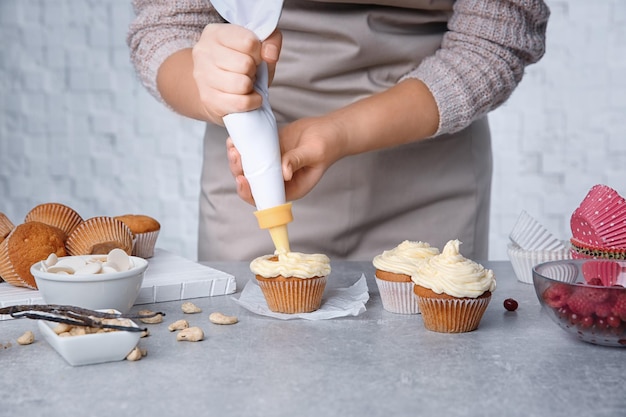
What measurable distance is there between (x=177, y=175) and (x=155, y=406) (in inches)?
107

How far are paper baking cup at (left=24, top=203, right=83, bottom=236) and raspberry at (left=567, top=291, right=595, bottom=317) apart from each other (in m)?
0.81

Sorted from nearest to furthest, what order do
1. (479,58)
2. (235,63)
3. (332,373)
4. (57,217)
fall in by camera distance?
(332,373) < (235,63) < (57,217) < (479,58)

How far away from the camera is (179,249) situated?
3.53 m

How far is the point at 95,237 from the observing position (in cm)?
132

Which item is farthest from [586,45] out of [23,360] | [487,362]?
[23,360]

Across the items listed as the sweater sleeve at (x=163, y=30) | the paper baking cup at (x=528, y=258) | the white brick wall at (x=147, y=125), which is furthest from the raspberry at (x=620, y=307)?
the white brick wall at (x=147, y=125)

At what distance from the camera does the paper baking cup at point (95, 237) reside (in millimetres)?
1303

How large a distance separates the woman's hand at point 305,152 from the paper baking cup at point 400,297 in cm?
22

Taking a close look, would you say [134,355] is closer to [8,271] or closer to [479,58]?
[8,271]

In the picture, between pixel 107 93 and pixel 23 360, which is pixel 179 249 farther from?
pixel 23 360

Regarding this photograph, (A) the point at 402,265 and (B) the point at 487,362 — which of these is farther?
(A) the point at 402,265

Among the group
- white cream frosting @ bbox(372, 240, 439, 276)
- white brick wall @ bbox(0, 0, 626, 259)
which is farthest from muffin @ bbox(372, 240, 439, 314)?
white brick wall @ bbox(0, 0, 626, 259)

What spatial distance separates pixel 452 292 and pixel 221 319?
0.31 m

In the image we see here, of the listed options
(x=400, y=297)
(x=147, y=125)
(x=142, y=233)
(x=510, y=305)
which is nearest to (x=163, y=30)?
Result: (x=142, y=233)
